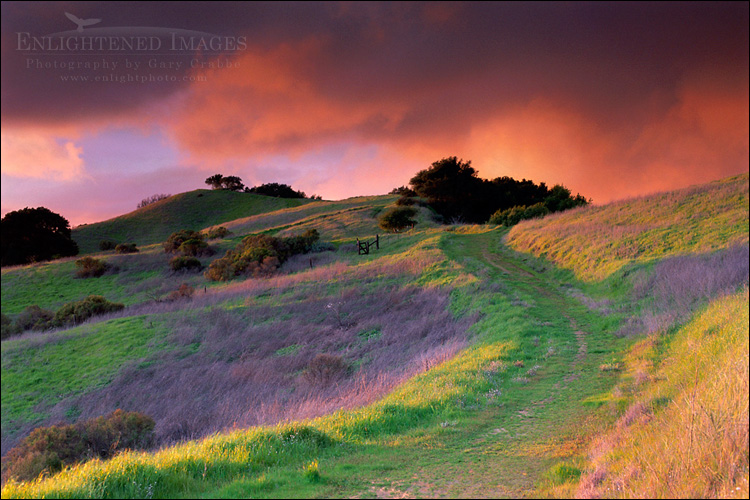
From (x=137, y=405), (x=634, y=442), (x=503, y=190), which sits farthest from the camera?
(x=503, y=190)

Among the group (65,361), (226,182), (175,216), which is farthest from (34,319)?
(226,182)

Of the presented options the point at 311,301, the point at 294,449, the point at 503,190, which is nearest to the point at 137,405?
the point at 311,301

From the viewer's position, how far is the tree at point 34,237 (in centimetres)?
5638

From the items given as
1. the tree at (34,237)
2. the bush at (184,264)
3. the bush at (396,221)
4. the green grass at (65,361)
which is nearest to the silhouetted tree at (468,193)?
the bush at (396,221)

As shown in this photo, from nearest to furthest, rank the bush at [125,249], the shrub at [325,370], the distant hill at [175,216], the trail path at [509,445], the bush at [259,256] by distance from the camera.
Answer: the trail path at [509,445] < the shrub at [325,370] < the bush at [259,256] < the bush at [125,249] < the distant hill at [175,216]

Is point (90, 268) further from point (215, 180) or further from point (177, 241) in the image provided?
point (215, 180)

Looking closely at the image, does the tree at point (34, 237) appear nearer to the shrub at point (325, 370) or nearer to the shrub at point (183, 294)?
the shrub at point (183, 294)

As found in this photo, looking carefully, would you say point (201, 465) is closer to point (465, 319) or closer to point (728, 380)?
point (728, 380)

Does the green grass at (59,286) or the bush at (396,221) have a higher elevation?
the bush at (396,221)

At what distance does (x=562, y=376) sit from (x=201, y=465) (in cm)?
818

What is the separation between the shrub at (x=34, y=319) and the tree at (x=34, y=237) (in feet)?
98.9

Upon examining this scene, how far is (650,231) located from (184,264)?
135 ft

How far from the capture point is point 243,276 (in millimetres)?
38750

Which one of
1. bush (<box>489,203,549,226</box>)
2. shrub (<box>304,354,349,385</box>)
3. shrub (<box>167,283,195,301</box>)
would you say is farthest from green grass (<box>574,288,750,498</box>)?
bush (<box>489,203,549,226</box>)
